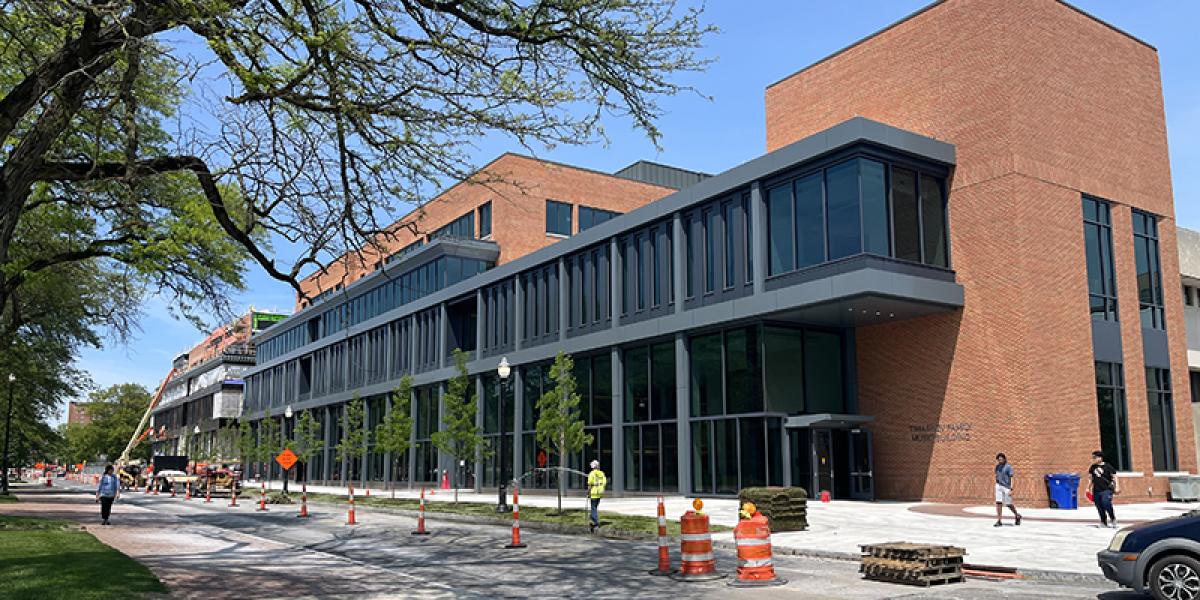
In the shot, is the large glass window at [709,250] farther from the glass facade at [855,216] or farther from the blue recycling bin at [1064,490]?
the blue recycling bin at [1064,490]

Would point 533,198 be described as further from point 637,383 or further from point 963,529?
point 963,529

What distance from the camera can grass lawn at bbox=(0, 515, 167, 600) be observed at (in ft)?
35.1

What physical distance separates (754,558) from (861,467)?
20.2 meters

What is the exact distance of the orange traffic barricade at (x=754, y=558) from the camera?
1268cm

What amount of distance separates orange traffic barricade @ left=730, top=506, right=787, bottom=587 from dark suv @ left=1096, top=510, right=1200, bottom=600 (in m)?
4.12

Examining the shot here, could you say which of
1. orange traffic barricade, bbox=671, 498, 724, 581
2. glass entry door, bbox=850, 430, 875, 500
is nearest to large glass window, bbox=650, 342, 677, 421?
glass entry door, bbox=850, 430, 875, 500

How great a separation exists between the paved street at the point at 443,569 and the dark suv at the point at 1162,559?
40.2 inches

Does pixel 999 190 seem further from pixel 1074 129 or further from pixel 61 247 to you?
pixel 61 247

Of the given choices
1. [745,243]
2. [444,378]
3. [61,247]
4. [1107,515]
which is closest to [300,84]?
[61,247]

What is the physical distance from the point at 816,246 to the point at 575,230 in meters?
26.2

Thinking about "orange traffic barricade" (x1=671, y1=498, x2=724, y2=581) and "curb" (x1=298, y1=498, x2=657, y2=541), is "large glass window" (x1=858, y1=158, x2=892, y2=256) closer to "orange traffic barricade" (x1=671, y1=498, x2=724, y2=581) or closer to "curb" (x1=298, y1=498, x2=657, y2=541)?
"curb" (x1=298, y1=498, x2=657, y2=541)

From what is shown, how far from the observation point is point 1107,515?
21656mm

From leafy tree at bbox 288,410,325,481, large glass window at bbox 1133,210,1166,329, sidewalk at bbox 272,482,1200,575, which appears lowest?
sidewalk at bbox 272,482,1200,575

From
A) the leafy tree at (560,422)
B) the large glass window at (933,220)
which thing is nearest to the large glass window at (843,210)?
the large glass window at (933,220)
